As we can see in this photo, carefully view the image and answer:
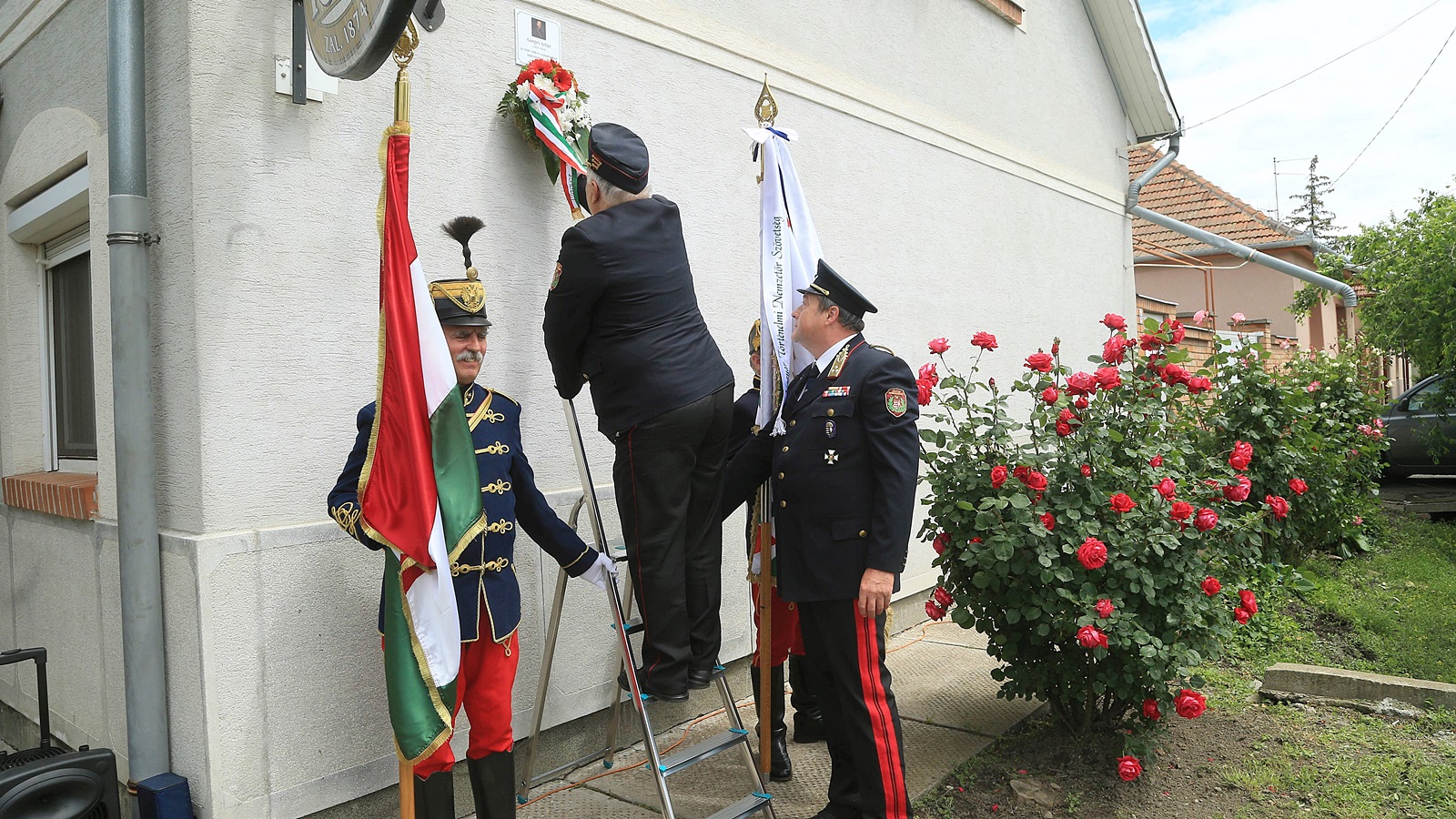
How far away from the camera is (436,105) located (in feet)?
12.2

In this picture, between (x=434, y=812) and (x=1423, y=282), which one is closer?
(x=434, y=812)

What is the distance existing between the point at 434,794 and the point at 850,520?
5.23ft

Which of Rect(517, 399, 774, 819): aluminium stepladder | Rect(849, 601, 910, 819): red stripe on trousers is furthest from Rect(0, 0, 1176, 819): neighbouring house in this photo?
Rect(849, 601, 910, 819): red stripe on trousers

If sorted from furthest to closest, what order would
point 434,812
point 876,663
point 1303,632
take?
1. point 1303,632
2. point 876,663
3. point 434,812

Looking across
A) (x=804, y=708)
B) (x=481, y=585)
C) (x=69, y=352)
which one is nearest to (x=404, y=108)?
(x=481, y=585)

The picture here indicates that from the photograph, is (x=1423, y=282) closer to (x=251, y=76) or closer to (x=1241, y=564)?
(x=1241, y=564)

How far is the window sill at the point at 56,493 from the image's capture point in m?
3.68

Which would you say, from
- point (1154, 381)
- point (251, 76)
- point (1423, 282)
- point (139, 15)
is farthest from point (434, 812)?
point (1423, 282)

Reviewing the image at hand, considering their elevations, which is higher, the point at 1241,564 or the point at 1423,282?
the point at 1423,282

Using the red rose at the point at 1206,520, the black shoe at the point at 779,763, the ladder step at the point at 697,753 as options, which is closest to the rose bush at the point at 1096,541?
the red rose at the point at 1206,520

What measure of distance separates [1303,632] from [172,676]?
591 centimetres

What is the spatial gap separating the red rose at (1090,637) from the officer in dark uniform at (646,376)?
1.41 metres

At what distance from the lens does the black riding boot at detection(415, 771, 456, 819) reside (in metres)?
3.00

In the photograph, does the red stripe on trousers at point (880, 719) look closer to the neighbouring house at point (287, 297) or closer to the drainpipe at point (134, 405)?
the neighbouring house at point (287, 297)
